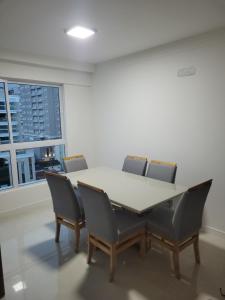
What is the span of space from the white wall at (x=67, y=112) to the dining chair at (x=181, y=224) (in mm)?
2341

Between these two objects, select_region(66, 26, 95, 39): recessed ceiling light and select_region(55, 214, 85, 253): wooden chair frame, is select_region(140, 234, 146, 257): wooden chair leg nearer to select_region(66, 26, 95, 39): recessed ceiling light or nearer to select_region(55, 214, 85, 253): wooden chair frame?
select_region(55, 214, 85, 253): wooden chair frame

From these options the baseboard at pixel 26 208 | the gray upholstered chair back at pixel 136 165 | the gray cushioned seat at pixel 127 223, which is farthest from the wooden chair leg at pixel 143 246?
the baseboard at pixel 26 208

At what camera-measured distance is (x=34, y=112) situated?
405 centimetres

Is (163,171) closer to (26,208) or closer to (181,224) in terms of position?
(181,224)

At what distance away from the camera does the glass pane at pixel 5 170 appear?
3.67m

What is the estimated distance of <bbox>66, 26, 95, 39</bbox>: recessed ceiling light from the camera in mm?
2554

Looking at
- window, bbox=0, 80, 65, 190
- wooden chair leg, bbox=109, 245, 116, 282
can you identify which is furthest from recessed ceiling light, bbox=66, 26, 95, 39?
wooden chair leg, bbox=109, 245, 116, 282

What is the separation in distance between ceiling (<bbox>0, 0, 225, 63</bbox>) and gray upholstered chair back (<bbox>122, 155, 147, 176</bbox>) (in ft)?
5.33

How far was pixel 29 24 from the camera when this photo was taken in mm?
2389

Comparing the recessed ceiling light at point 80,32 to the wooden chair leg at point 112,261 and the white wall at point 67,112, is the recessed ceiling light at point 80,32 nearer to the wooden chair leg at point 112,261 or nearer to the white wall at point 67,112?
the white wall at point 67,112

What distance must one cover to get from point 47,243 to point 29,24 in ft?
8.22

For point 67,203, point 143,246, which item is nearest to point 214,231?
point 143,246

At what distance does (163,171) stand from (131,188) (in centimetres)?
63

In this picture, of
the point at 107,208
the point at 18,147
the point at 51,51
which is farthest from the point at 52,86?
the point at 107,208
